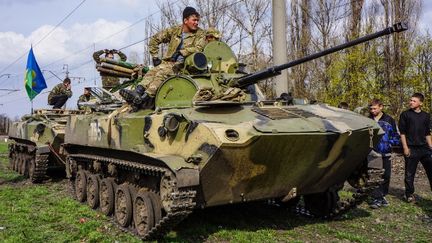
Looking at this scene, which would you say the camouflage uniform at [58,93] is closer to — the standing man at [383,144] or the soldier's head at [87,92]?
the soldier's head at [87,92]

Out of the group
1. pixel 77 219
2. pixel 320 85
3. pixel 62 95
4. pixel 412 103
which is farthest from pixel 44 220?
pixel 320 85

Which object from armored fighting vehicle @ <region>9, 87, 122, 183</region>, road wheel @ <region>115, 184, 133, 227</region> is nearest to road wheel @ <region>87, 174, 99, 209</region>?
road wheel @ <region>115, 184, 133, 227</region>

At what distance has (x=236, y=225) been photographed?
810cm

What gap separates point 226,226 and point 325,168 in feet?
5.94

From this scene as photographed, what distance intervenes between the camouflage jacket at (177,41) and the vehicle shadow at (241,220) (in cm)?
272

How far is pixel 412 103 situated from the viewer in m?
9.55

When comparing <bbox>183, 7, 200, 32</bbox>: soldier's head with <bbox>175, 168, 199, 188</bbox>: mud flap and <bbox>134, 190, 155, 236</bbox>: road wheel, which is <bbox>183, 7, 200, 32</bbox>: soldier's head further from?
<bbox>175, 168, 199, 188</bbox>: mud flap

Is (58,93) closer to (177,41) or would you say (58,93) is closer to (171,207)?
(177,41)

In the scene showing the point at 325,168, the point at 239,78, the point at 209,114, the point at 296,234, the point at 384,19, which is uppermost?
the point at 384,19

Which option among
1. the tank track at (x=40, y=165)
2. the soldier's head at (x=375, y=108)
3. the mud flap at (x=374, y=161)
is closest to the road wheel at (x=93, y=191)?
the tank track at (x=40, y=165)

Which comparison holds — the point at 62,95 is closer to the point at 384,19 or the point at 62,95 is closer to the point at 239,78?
the point at 239,78

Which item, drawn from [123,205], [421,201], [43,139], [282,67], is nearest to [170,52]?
[282,67]

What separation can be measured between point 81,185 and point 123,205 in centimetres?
242

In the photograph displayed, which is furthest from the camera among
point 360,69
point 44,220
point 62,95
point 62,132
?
point 360,69
